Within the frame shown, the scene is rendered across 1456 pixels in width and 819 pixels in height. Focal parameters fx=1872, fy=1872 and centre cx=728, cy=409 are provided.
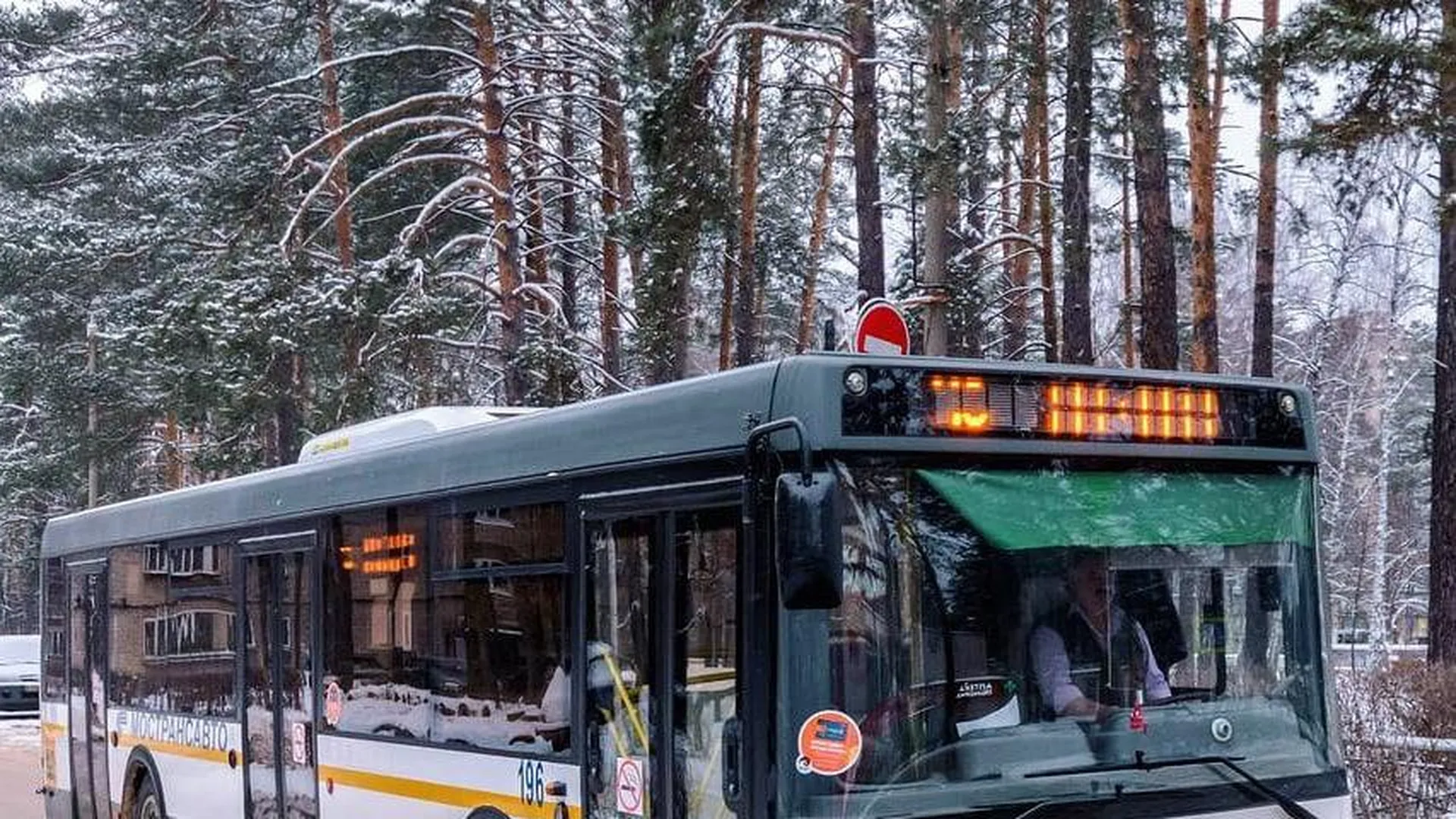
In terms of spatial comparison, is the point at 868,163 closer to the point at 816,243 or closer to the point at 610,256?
the point at 610,256

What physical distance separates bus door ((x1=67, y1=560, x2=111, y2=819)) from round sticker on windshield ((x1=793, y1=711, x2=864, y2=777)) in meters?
8.58

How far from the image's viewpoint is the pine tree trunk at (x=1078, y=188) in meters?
18.9

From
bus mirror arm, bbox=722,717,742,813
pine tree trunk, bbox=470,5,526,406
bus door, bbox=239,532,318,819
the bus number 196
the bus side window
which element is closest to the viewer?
bus mirror arm, bbox=722,717,742,813

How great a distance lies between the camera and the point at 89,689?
13.4 meters

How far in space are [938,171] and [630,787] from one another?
10.9m

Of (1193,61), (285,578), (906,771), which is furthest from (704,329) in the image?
(906,771)

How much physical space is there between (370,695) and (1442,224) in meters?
10.4

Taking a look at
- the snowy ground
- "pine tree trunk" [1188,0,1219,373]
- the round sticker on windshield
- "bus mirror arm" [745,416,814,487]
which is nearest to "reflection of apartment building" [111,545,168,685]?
"bus mirror arm" [745,416,814,487]

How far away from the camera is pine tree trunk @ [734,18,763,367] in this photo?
80.8 ft

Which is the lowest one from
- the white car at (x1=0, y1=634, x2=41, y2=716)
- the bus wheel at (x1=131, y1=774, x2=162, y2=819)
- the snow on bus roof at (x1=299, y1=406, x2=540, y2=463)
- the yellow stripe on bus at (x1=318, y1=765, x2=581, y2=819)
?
the white car at (x1=0, y1=634, x2=41, y2=716)

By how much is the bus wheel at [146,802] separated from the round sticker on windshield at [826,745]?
742 cm

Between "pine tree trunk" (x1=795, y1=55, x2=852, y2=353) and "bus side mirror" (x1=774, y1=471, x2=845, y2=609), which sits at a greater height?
"pine tree trunk" (x1=795, y1=55, x2=852, y2=353)

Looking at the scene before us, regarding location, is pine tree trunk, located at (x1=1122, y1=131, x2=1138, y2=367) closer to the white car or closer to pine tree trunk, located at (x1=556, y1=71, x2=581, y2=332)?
pine tree trunk, located at (x1=556, y1=71, x2=581, y2=332)

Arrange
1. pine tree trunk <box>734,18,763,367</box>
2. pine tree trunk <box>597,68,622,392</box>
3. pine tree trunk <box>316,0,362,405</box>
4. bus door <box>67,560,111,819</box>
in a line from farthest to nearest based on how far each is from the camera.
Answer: pine tree trunk <box>597,68,622,392</box> → pine tree trunk <box>734,18,763,367</box> → pine tree trunk <box>316,0,362,405</box> → bus door <box>67,560,111,819</box>
